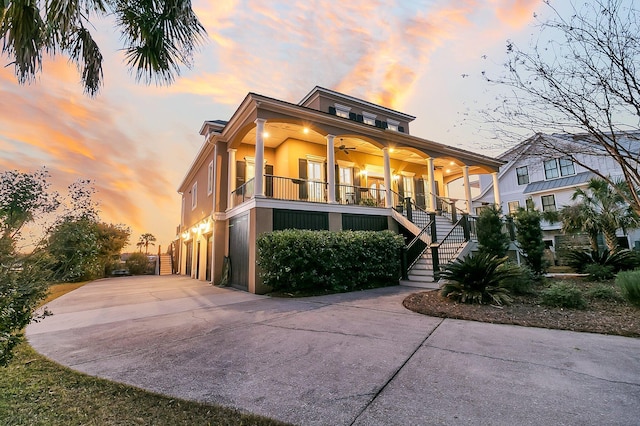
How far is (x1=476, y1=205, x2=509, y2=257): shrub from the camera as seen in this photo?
340 inches

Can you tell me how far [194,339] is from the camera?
4.27 m

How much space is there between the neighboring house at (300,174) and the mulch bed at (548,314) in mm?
5645

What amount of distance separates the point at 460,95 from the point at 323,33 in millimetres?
4402

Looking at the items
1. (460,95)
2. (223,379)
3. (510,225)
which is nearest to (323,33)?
(460,95)

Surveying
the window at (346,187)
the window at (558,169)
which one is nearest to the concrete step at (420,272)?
the window at (346,187)

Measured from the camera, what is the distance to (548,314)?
5094mm

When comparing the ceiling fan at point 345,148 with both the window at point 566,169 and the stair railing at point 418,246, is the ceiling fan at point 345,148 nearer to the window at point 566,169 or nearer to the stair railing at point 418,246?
the stair railing at point 418,246

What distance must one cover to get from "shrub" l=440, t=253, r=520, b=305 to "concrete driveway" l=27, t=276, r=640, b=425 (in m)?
1.58

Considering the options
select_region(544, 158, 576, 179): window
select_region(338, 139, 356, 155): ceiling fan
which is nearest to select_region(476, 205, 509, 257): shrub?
select_region(338, 139, 356, 155): ceiling fan

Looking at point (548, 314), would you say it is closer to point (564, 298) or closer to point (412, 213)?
point (564, 298)

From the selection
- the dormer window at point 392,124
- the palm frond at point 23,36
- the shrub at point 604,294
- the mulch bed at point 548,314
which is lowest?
the mulch bed at point 548,314

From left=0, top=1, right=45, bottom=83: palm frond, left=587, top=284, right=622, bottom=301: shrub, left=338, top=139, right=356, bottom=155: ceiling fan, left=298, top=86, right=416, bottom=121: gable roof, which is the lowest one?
left=587, top=284, right=622, bottom=301: shrub

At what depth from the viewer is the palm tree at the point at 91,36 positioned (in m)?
3.85

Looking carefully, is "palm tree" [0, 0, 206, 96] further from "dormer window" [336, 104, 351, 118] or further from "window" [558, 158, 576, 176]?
"window" [558, 158, 576, 176]
